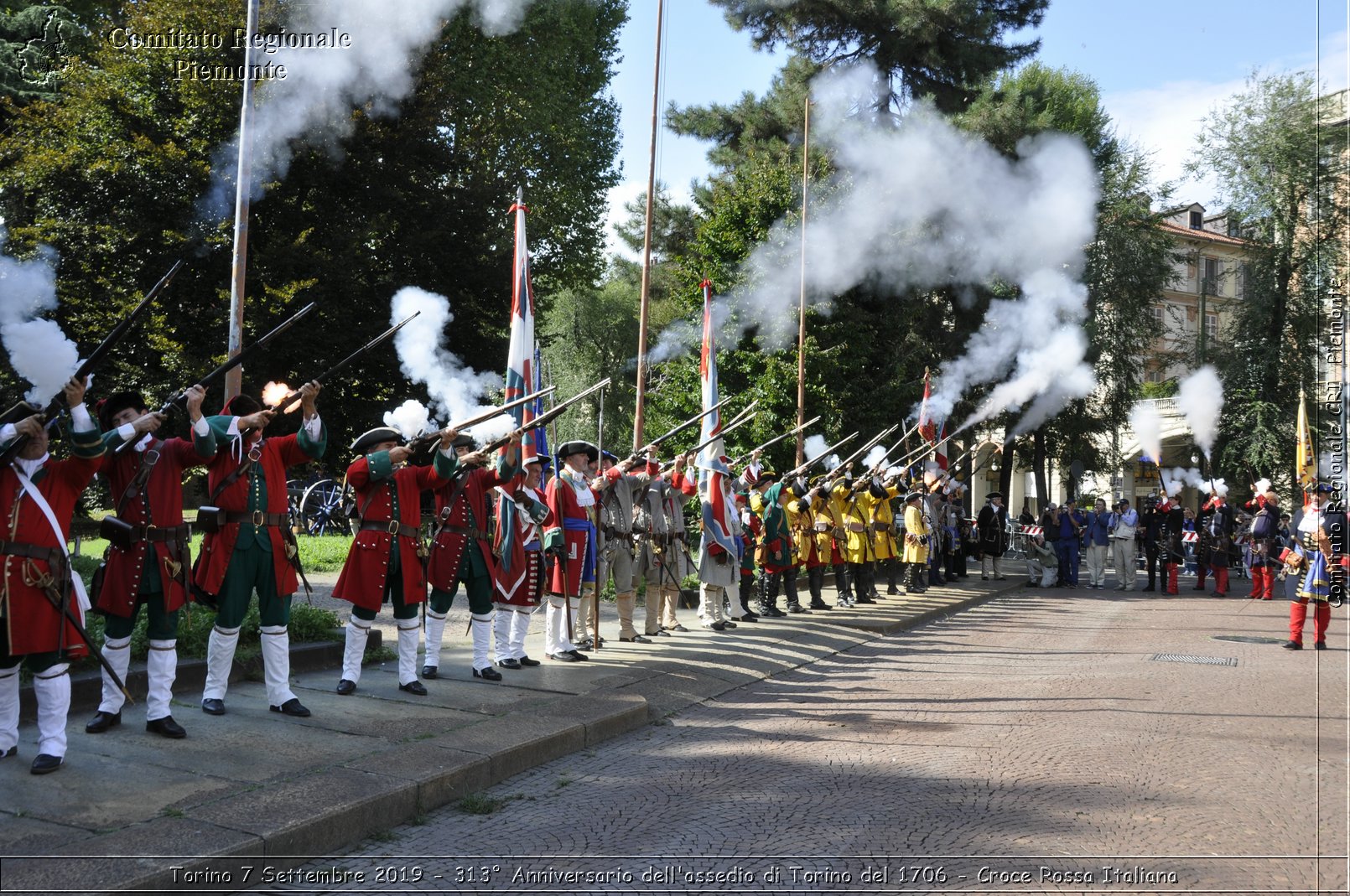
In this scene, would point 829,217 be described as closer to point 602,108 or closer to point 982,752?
point 602,108

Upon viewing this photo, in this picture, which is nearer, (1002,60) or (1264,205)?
(1002,60)

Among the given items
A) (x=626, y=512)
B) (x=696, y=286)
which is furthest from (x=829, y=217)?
(x=626, y=512)

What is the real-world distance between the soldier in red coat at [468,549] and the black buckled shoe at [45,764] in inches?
129

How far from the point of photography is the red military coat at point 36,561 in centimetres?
552

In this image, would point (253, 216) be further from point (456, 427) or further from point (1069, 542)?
point (1069, 542)

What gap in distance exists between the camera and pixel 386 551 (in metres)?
8.04

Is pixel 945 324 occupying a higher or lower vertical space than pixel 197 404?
higher

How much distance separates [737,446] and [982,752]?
17.2 metres

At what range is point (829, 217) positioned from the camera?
2386cm

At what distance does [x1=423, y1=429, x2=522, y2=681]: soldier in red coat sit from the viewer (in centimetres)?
859

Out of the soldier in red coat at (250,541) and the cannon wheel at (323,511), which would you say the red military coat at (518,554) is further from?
the cannon wheel at (323,511)

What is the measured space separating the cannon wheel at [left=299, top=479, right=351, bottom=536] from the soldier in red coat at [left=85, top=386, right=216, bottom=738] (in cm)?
1499

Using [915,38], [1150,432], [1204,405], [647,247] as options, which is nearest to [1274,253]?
[1204,405]

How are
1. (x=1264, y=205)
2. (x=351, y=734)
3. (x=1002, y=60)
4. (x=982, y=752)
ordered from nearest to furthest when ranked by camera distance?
(x=351, y=734), (x=982, y=752), (x=1002, y=60), (x=1264, y=205)
